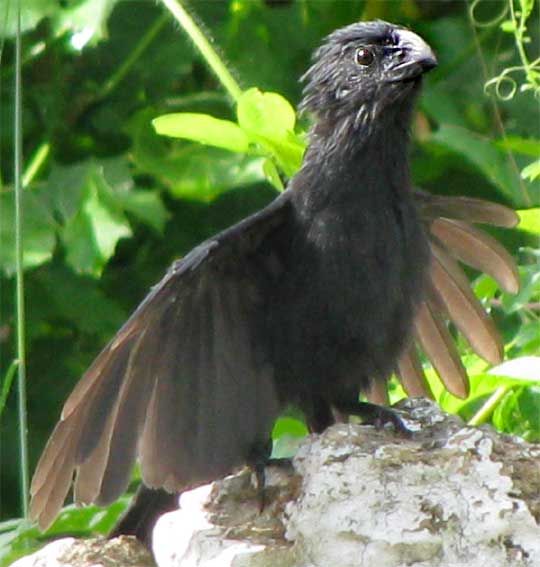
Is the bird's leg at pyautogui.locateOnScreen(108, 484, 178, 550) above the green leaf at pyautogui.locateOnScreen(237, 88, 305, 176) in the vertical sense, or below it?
below

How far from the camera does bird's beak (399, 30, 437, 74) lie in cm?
363

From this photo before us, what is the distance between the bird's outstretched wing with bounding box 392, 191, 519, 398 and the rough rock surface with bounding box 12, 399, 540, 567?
1.13 m

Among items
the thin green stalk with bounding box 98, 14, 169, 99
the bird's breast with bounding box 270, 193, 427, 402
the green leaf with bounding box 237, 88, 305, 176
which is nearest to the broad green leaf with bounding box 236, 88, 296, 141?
the green leaf with bounding box 237, 88, 305, 176

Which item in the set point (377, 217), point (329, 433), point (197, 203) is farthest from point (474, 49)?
point (329, 433)

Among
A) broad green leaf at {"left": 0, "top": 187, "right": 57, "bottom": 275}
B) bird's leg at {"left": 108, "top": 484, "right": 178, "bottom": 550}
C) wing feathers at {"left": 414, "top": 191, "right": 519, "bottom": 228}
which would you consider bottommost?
bird's leg at {"left": 108, "top": 484, "right": 178, "bottom": 550}

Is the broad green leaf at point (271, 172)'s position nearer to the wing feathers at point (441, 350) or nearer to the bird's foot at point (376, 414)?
the wing feathers at point (441, 350)

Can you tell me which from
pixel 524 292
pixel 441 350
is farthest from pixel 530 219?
pixel 441 350

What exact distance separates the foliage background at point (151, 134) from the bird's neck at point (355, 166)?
1.06 metres

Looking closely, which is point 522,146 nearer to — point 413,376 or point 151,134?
point 413,376

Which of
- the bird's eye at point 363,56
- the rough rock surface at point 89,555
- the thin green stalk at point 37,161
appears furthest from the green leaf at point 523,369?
the thin green stalk at point 37,161

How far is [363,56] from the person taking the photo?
374cm

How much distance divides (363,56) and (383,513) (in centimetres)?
123

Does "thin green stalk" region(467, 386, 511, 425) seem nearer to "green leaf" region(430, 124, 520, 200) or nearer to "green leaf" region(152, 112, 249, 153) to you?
"green leaf" region(430, 124, 520, 200)

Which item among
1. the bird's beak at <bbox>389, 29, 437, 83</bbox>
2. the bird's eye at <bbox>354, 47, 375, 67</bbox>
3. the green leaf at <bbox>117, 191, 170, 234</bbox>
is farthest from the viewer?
the green leaf at <bbox>117, 191, 170, 234</bbox>
